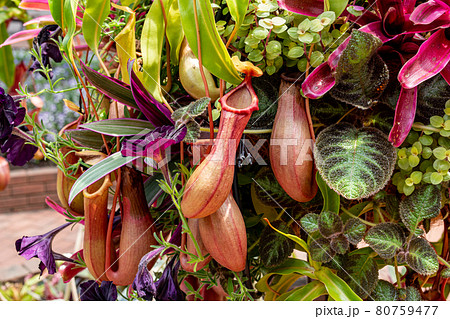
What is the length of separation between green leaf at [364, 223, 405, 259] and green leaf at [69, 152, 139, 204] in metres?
0.28

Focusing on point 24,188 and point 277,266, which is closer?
point 277,266

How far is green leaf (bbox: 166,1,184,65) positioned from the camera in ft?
1.51

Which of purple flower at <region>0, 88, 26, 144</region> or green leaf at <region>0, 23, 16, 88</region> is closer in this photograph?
purple flower at <region>0, 88, 26, 144</region>

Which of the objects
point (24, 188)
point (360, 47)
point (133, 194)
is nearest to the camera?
point (360, 47)

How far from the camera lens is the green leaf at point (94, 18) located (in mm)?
447

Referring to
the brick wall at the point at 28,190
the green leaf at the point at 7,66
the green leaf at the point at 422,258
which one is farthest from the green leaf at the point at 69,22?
the brick wall at the point at 28,190

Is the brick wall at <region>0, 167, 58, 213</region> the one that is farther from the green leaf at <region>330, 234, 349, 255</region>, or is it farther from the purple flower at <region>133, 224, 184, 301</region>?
the green leaf at <region>330, 234, 349, 255</region>

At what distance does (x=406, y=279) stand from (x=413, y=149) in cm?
22

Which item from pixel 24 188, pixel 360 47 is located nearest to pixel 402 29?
pixel 360 47

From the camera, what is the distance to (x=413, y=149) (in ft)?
1.41

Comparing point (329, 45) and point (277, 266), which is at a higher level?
point (329, 45)

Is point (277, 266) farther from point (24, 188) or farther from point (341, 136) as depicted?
point (24, 188)

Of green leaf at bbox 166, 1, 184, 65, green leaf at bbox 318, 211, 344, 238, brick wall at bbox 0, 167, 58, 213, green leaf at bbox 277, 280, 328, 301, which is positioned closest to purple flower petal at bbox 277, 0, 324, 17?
green leaf at bbox 166, 1, 184, 65

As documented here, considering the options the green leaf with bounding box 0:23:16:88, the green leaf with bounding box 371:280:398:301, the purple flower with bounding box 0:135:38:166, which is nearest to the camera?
the green leaf with bounding box 371:280:398:301
